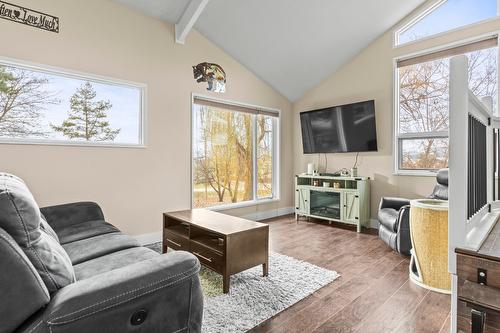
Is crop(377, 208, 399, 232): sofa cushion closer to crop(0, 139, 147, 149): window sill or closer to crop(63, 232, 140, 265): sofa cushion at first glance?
crop(63, 232, 140, 265): sofa cushion

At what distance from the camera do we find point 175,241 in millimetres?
2797

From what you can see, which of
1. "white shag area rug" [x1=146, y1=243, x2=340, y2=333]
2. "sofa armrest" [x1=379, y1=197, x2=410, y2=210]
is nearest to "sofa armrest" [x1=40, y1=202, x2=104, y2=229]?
"white shag area rug" [x1=146, y1=243, x2=340, y2=333]

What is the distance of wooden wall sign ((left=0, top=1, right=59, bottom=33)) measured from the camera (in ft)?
8.59

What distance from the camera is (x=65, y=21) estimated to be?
9.60 ft

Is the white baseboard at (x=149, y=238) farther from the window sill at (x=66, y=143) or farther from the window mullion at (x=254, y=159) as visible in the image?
the window mullion at (x=254, y=159)

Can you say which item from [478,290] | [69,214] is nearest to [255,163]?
[69,214]

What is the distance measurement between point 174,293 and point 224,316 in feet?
2.76

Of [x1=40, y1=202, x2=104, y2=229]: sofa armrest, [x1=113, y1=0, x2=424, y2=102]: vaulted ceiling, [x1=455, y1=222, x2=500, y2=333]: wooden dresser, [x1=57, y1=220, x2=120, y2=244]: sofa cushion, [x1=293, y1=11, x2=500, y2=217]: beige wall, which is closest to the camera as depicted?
[x1=455, y1=222, x2=500, y2=333]: wooden dresser

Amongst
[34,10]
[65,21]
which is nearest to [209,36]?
[65,21]

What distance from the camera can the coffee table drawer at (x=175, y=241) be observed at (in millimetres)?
2649

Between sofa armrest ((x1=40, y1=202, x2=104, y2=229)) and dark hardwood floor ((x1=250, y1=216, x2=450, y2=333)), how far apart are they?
176 centimetres

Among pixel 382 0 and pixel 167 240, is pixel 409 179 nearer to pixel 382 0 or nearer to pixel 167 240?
pixel 382 0

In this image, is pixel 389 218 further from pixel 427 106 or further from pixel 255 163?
pixel 255 163

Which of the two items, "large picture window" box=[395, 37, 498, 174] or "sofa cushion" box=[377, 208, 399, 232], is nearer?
"sofa cushion" box=[377, 208, 399, 232]
